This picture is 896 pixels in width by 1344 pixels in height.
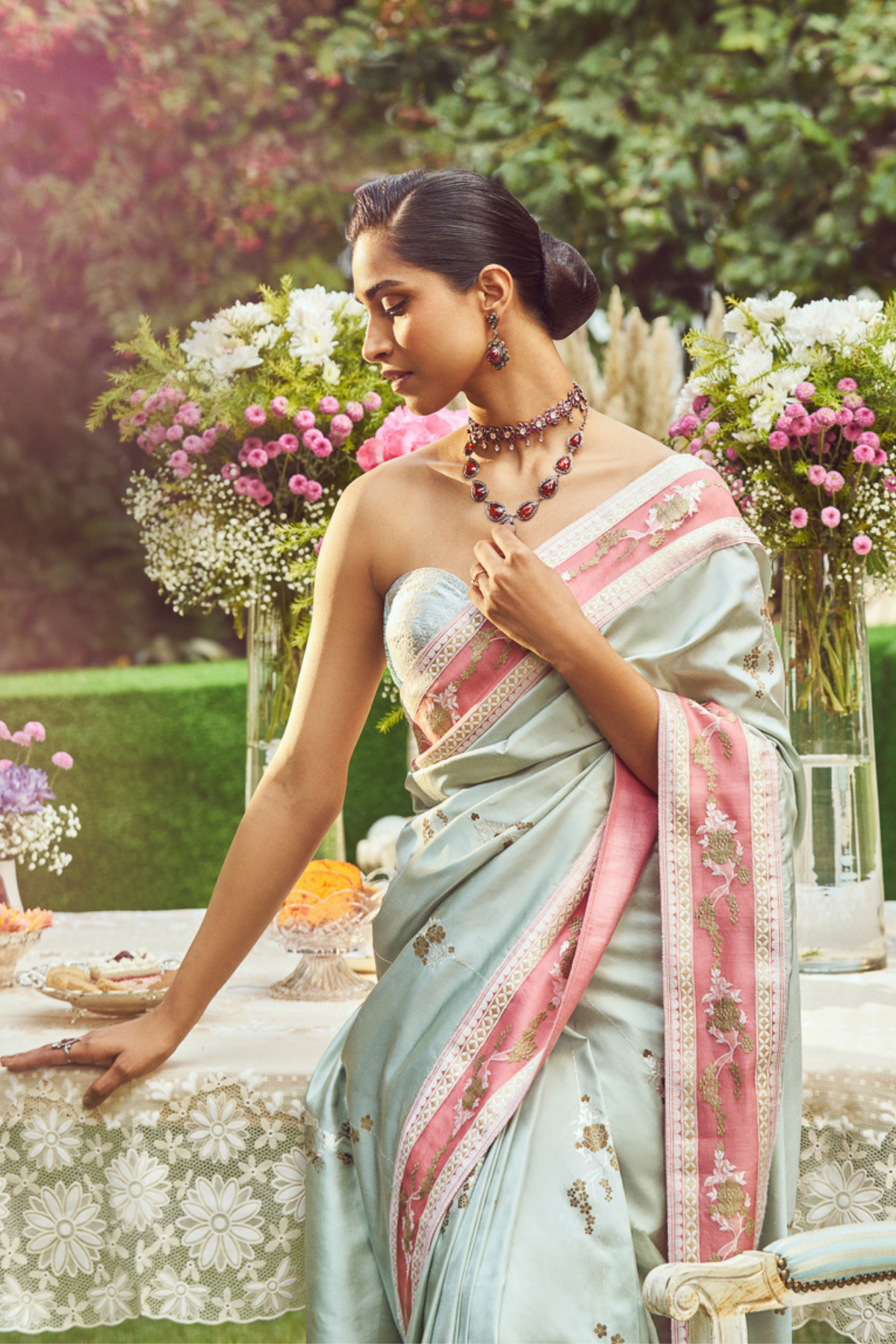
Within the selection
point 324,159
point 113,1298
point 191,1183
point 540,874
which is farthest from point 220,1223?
point 324,159

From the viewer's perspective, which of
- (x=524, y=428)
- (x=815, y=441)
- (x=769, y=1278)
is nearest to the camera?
(x=769, y=1278)

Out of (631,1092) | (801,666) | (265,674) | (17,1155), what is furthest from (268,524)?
(631,1092)

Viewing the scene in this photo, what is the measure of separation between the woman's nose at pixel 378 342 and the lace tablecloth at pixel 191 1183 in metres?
0.89

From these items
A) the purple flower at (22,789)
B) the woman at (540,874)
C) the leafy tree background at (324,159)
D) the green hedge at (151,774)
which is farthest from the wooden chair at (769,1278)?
the leafy tree background at (324,159)

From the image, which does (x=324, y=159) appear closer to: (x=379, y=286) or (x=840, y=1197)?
(x=379, y=286)

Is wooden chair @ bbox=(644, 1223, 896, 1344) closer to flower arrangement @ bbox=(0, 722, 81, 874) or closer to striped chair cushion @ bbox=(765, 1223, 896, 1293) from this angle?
striped chair cushion @ bbox=(765, 1223, 896, 1293)

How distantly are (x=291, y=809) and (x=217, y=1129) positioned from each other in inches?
16.0

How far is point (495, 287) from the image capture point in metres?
1.67

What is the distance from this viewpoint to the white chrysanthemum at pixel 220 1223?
5.68 ft

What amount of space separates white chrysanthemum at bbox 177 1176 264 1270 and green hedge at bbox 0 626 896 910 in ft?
9.52

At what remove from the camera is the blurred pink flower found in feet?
7.42

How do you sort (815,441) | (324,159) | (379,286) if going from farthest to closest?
1. (324,159)
2. (815,441)
3. (379,286)

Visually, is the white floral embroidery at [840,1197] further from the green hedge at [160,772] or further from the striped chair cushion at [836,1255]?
the green hedge at [160,772]

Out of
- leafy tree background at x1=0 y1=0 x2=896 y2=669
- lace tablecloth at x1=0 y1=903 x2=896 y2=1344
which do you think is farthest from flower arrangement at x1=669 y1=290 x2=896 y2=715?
leafy tree background at x1=0 y1=0 x2=896 y2=669
